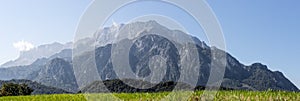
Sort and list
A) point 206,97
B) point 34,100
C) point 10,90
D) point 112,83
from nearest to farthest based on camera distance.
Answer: point 206,97 < point 34,100 < point 112,83 < point 10,90

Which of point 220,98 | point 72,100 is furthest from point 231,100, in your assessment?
point 72,100

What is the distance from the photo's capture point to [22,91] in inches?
3457

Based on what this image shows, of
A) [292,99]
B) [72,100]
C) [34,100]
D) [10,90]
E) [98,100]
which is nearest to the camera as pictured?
[292,99]

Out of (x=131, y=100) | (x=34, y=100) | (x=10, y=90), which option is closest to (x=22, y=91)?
(x=10, y=90)

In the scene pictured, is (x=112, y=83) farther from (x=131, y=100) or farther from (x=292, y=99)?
(x=292, y=99)

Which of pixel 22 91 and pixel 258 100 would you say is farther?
pixel 22 91

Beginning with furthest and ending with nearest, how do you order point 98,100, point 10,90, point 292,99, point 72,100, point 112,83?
1. point 10,90
2. point 112,83
3. point 72,100
4. point 98,100
5. point 292,99

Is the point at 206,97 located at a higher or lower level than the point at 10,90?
lower

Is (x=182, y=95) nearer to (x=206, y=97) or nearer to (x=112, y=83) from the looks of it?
(x=206, y=97)

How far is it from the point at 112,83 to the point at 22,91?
78.2 feet

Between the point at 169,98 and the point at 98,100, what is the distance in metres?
3.51

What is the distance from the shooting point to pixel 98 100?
20.5 m

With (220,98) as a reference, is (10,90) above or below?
above

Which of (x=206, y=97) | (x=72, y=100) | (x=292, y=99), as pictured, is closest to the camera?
(x=292, y=99)
